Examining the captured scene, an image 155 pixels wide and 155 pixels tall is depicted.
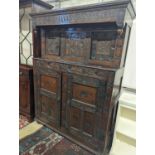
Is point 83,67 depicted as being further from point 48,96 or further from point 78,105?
point 48,96

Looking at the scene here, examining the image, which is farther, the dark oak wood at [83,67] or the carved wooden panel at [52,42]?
the carved wooden panel at [52,42]

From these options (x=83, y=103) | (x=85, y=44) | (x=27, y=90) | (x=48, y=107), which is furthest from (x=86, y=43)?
(x=27, y=90)

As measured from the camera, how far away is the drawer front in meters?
1.86

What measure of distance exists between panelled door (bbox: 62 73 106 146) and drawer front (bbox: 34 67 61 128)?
5.7 inches

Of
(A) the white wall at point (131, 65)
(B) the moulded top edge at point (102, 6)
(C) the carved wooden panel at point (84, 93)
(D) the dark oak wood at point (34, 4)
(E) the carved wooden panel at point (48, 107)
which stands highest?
(D) the dark oak wood at point (34, 4)

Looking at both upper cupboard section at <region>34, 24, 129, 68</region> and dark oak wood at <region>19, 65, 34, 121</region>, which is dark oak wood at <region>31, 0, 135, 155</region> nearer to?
upper cupboard section at <region>34, 24, 129, 68</region>

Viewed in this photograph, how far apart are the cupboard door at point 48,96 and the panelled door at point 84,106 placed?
142 millimetres

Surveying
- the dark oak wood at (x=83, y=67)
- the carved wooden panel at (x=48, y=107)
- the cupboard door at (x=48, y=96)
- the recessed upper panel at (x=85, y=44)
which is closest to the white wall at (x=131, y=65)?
the dark oak wood at (x=83, y=67)

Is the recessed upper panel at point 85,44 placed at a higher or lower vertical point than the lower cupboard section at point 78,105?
higher

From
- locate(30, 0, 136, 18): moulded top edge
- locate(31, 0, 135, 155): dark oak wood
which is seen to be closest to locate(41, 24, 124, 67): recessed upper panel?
locate(31, 0, 135, 155): dark oak wood

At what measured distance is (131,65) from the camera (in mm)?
1653

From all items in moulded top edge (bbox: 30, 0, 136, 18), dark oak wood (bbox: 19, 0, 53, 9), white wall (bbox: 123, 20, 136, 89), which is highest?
dark oak wood (bbox: 19, 0, 53, 9)

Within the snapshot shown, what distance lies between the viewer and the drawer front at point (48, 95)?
186 cm

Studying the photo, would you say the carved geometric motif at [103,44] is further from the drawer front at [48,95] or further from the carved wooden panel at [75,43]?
the drawer front at [48,95]
